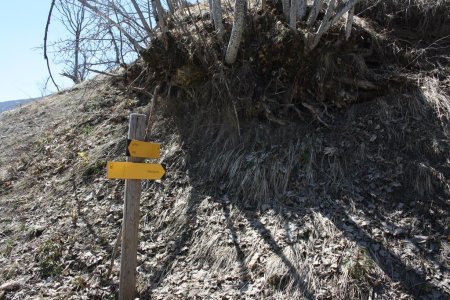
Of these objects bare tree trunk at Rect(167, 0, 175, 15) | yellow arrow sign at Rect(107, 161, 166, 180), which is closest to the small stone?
yellow arrow sign at Rect(107, 161, 166, 180)

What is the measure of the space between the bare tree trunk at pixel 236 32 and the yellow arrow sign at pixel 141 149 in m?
2.57

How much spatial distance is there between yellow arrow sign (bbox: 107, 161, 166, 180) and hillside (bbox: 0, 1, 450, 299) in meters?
1.26

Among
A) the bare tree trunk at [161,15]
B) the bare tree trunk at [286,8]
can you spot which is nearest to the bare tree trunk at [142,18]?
the bare tree trunk at [161,15]

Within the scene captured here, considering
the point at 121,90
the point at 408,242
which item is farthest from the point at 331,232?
the point at 121,90

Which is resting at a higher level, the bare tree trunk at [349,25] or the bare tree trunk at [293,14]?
the bare tree trunk at [293,14]

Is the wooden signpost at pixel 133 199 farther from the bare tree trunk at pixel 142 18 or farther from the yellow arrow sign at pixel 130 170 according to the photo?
the bare tree trunk at pixel 142 18

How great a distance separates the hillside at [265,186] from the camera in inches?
167

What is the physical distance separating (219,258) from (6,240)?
3.26m

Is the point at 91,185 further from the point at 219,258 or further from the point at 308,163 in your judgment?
the point at 308,163

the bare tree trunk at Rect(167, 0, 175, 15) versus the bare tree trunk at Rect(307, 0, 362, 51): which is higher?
the bare tree trunk at Rect(167, 0, 175, 15)

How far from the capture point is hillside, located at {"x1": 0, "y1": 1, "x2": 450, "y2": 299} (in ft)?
13.9

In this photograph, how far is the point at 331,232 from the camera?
14.7 feet

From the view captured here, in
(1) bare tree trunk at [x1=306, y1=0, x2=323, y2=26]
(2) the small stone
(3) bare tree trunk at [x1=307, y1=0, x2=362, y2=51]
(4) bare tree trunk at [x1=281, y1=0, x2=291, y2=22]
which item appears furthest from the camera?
(4) bare tree trunk at [x1=281, y1=0, x2=291, y2=22]

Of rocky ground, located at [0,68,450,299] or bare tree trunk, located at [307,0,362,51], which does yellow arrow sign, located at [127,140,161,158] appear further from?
bare tree trunk, located at [307,0,362,51]
